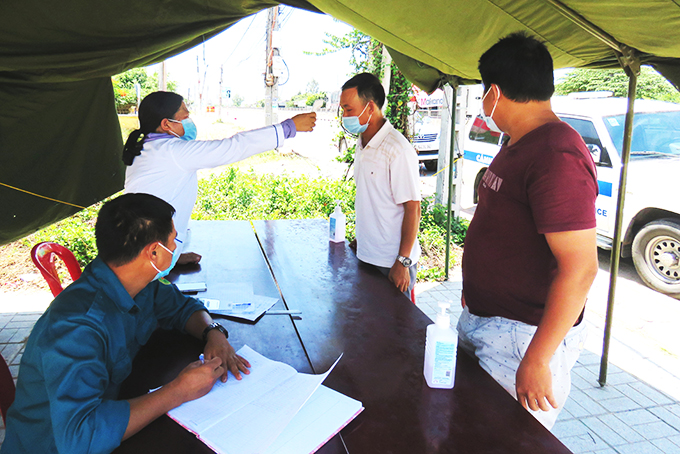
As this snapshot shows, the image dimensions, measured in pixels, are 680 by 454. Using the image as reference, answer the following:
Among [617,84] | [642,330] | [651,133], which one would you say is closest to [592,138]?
[651,133]

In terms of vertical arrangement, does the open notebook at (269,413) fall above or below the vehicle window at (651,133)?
below

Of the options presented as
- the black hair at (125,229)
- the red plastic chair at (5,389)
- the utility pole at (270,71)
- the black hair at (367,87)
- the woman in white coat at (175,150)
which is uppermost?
the utility pole at (270,71)

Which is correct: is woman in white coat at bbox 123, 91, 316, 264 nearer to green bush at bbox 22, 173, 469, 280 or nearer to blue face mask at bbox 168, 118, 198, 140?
blue face mask at bbox 168, 118, 198, 140

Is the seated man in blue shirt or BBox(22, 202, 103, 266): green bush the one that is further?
BBox(22, 202, 103, 266): green bush

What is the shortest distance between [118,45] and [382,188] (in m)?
1.69

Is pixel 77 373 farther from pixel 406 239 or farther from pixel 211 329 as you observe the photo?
pixel 406 239

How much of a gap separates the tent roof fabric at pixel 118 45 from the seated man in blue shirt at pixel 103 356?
1.53 m

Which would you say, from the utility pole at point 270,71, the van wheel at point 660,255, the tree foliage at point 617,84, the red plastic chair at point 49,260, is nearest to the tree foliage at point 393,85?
the van wheel at point 660,255

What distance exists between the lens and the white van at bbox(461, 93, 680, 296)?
464 centimetres

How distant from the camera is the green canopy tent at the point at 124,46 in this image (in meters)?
2.18

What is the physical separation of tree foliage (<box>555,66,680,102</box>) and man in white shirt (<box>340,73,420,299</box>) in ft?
38.3

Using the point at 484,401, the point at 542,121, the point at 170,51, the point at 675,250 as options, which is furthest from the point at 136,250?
the point at 675,250

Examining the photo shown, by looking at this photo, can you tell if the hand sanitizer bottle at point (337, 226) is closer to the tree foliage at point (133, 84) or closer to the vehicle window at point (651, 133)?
the vehicle window at point (651, 133)

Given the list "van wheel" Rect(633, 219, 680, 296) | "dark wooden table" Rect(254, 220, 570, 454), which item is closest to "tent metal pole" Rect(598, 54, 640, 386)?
"dark wooden table" Rect(254, 220, 570, 454)
